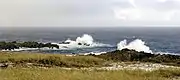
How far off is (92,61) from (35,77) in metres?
17.5

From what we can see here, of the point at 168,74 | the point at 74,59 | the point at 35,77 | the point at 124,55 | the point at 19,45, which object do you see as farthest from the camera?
the point at 19,45

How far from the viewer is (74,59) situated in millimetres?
32312

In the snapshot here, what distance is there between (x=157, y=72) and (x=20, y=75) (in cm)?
875

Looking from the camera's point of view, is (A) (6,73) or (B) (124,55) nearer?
(A) (6,73)

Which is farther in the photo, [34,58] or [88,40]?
[88,40]

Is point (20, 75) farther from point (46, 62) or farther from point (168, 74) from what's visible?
point (46, 62)

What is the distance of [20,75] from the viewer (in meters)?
16.0

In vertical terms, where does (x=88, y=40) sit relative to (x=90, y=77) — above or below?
below

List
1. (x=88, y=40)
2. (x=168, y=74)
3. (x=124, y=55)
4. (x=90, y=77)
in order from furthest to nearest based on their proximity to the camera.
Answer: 1. (x=88, y=40)
2. (x=124, y=55)
3. (x=168, y=74)
4. (x=90, y=77)

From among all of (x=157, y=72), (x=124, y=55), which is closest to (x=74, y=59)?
(x=157, y=72)

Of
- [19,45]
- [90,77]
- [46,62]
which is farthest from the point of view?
[19,45]

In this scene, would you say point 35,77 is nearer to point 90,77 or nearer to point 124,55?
point 90,77

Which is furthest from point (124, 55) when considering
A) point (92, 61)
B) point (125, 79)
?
point (125, 79)

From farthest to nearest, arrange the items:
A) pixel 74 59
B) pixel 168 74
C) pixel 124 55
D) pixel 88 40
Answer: pixel 88 40
pixel 124 55
pixel 74 59
pixel 168 74
